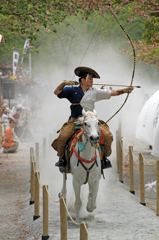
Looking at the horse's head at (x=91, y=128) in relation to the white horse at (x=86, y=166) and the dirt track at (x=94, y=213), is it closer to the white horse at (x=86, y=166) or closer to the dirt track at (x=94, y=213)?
the white horse at (x=86, y=166)

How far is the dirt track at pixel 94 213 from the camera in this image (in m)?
7.08

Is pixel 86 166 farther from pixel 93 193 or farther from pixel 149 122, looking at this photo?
pixel 149 122

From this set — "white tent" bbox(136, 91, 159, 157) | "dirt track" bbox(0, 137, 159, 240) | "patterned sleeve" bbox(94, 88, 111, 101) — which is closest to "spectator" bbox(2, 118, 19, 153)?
"dirt track" bbox(0, 137, 159, 240)

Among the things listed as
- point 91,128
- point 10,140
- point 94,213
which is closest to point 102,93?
point 91,128

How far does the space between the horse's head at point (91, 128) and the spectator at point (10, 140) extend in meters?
12.1

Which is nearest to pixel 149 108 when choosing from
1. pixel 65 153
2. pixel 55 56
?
pixel 65 153

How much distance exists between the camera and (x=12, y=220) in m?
8.65

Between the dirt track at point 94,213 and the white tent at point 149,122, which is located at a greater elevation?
the white tent at point 149,122

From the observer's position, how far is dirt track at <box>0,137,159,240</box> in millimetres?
7082

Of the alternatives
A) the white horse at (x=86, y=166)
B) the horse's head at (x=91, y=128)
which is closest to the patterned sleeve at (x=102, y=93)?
the white horse at (x=86, y=166)

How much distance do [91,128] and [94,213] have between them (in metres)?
2.67

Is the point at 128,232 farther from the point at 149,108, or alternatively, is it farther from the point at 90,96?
the point at 149,108

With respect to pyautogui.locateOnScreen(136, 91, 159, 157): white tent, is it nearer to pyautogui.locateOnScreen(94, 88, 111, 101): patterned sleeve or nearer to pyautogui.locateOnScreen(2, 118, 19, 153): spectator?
pyautogui.locateOnScreen(2, 118, 19, 153): spectator

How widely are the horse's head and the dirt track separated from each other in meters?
1.74
